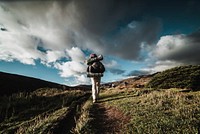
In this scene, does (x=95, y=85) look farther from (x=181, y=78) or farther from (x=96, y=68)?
(x=181, y=78)

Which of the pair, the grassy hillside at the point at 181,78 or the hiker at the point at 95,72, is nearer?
the hiker at the point at 95,72

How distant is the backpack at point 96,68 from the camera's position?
50.2 feet

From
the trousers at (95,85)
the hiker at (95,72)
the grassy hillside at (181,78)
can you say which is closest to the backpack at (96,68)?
the hiker at (95,72)

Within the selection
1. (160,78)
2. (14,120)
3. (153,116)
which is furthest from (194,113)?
(160,78)

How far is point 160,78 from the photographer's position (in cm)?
2052

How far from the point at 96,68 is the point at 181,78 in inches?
344

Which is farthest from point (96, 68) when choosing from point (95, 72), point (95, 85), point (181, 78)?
point (181, 78)

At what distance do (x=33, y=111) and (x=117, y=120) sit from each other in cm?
604

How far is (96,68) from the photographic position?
15.3 metres

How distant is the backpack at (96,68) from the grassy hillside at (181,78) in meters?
7.39

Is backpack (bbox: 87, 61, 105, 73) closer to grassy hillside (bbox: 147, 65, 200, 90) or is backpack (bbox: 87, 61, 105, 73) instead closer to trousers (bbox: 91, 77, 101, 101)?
trousers (bbox: 91, 77, 101, 101)

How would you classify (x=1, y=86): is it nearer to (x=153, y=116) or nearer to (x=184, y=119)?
(x=153, y=116)

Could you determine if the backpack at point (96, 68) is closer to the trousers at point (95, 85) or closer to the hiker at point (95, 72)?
the hiker at point (95, 72)

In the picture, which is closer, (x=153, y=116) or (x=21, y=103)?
(x=153, y=116)
